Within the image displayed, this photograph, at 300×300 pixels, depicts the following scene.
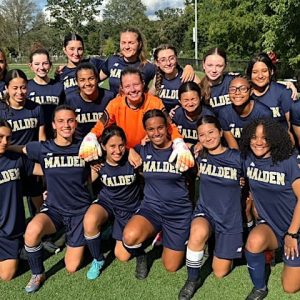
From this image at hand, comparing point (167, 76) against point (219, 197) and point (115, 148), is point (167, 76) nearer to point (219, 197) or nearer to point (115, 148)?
point (115, 148)

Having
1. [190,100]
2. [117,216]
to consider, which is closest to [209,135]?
[190,100]

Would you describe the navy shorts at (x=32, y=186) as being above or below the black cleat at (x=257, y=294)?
above

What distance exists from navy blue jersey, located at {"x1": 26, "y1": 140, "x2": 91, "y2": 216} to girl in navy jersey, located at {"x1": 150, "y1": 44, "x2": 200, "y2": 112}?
1382 millimetres

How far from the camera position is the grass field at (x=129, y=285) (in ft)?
12.8

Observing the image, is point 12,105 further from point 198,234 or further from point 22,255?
point 198,234

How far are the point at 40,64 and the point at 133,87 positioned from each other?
1.40 meters

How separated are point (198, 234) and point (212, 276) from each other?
517 millimetres

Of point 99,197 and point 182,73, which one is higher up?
point 182,73

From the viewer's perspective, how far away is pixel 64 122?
426 centimetres

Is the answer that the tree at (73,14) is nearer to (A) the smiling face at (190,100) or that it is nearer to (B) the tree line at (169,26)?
(B) the tree line at (169,26)

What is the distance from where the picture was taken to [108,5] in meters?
95.8

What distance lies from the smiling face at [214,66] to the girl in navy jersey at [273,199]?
1.07 meters

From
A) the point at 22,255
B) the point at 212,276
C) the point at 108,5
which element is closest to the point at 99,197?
the point at 22,255

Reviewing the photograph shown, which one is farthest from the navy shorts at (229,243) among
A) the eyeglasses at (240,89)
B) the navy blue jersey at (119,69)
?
the navy blue jersey at (119,69)
